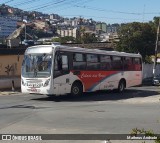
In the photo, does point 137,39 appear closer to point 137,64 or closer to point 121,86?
point 137,64

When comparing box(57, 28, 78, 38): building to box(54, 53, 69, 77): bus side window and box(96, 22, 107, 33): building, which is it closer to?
box(96, 22, 107, 33): building

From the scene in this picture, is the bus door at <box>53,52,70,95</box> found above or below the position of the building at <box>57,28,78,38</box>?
below

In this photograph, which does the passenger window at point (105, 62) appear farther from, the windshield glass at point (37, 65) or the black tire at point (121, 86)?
the windshield glass at point (37, 65)

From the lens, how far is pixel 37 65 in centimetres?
2169

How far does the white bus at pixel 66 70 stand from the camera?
21.3 meters

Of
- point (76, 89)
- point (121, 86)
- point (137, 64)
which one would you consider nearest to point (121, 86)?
point (121, 86)

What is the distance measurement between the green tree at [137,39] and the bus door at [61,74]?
34560mm

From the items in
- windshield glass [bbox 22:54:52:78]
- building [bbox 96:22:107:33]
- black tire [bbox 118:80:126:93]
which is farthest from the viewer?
building [bbox 96:22:107:33]

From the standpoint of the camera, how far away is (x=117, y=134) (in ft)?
36.6

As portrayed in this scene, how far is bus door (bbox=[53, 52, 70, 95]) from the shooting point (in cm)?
2141

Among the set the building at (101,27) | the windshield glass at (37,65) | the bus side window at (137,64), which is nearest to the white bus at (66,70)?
the windshield glass at (37,65)

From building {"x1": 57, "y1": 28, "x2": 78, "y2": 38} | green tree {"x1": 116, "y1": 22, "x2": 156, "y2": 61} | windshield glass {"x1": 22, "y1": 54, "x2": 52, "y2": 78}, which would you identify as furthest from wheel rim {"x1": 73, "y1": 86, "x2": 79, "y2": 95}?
building {"x1": 57, "y1": 28, "x2": 78, "y2": 38}

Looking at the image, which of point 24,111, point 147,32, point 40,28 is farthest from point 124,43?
point 40,28

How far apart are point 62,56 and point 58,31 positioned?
116298 millimetres
